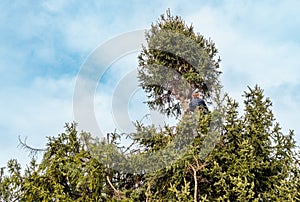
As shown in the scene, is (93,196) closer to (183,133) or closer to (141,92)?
(183,133)

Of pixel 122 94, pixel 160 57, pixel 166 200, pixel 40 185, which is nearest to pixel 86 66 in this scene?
pixel 122 94

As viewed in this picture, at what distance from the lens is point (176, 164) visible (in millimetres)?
9734

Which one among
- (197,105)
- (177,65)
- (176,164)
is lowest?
(176,164)

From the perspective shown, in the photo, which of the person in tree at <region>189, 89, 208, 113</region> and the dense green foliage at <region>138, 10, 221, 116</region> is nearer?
the person in tree at <region>189, 89, 208, 113</region>

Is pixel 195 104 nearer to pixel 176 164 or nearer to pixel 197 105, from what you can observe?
pixel 197 105

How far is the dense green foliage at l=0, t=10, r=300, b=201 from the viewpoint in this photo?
9812mm

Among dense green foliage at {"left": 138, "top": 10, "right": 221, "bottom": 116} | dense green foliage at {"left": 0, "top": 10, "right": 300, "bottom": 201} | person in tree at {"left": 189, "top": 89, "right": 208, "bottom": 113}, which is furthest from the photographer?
dense green foliage at {"left": 138, "top": 10, "right": 221, "bottom": 116}

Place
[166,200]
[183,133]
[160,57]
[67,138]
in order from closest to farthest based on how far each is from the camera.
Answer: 1. [166,200]
2. [183,133]
3. [67,138]
4. [160,57]

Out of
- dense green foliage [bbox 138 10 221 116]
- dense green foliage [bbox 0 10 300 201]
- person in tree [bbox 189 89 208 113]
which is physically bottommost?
dense green foliage [bbox 0 10 300 201]

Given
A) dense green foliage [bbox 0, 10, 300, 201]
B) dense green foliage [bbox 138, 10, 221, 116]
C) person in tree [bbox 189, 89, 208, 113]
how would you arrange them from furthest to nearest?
dense green foliage [bbox 138, 10, 221, 116] < person in tree [bbox 189, 89, 208, 113] < dense green foliage [bbox 0, 10, 300, 201]

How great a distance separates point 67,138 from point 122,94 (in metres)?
1.99

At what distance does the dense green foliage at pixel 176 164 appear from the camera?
9.81 m

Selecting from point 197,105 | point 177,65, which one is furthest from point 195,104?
point 177,65

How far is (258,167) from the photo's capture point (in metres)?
10.0
